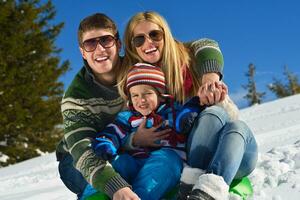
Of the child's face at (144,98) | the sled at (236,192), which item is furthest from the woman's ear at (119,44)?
the sled at (236,192)

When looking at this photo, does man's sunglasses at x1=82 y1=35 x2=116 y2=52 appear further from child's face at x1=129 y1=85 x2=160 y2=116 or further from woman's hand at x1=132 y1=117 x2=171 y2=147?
woman's hand at x1=132 y1=117 x2=171 y2=147

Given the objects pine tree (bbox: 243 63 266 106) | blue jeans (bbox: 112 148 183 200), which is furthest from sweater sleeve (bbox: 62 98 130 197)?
pine tree (bbox: 243 63 266 106)

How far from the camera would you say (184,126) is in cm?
224

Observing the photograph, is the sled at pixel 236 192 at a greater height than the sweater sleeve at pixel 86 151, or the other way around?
the sweater sleeve at pixel 86 151

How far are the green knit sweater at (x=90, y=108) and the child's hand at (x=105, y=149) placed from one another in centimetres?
3

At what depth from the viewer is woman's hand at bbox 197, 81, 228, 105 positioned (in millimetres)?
2195

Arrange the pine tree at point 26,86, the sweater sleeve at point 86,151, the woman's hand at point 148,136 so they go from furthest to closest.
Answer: the pine tree at point 26,86, the woman's hand at point 148,136, the sweater sleeve at point 86,151

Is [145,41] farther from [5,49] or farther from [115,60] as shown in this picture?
[5,49]

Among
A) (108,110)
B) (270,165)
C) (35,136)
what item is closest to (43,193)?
(108,110)

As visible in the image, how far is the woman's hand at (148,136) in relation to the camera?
2.35 m

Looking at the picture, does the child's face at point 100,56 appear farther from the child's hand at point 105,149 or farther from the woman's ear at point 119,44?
the child's hand at point 105,149

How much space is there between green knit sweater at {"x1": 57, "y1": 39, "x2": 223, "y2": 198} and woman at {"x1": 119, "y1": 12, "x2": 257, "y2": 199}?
11 millimetres

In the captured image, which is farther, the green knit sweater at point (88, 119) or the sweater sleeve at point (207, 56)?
the sweater sleeve at point (207, 56)

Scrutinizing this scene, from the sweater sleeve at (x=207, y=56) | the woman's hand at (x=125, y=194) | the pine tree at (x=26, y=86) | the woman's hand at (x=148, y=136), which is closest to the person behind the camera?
the woman's hand at (x=125, y=194)
